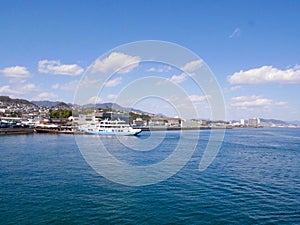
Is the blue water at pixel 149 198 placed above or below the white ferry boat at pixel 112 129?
below

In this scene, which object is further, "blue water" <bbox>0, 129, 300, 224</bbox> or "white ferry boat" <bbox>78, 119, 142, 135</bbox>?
"white ferry boat" <bbox>78, 119, 142, 135</bbox>

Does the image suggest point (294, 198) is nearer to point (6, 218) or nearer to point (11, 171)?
point (6, 218)

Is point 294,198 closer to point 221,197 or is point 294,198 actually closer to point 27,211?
point 221,197

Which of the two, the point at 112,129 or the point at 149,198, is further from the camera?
the point at 112,129

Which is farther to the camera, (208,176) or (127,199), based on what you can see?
(208,176)

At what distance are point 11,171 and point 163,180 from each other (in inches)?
237

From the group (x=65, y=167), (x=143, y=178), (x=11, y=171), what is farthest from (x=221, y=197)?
(x=11, y=171)

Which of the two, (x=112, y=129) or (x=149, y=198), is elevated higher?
(x=112, y=129)

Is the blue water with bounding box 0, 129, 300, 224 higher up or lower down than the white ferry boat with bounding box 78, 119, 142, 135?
lower down

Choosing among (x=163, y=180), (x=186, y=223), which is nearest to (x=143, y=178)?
(x=163, y=180)

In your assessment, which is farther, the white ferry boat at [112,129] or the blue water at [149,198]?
the white ferry boat at [112,129]

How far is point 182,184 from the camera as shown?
30.6 ft

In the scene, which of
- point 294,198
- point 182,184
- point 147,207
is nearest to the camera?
point 147,207

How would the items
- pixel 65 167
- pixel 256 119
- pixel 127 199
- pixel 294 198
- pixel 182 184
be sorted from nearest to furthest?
1. pixel 127 199
2. pixel 294 198
3. pixel 182 184
4. pixel 65 167
5. pixel 256 119
